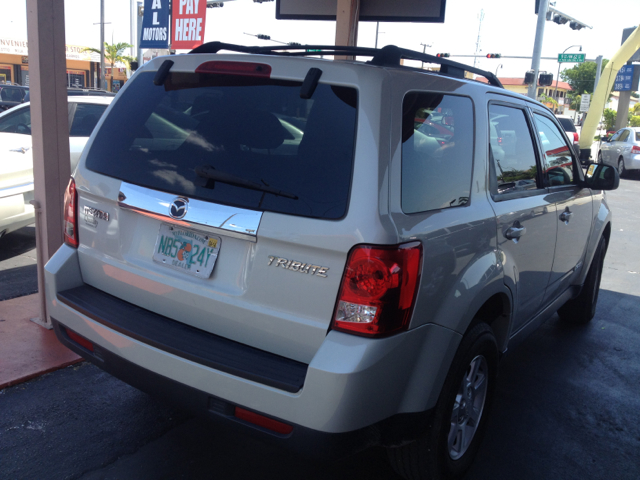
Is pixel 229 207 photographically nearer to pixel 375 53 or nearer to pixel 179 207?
pixel 179 207

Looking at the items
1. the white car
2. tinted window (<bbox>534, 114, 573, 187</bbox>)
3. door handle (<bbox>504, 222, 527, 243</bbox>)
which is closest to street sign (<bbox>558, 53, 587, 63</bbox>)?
the white car

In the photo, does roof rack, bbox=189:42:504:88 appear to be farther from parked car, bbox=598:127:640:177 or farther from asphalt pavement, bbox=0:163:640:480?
parked car, bbox=598:127:640:177

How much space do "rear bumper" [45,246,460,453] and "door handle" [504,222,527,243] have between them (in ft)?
2.41

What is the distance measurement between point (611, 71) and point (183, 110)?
26134mm

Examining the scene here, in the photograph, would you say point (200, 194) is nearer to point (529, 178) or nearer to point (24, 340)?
point (529, 178)

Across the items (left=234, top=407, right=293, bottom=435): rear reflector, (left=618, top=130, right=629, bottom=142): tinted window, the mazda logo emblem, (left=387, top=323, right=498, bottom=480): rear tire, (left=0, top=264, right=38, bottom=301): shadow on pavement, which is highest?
the mazda logo emblem

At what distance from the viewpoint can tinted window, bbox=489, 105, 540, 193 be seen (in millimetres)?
3014

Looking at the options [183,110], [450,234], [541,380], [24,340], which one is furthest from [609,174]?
[24,340]

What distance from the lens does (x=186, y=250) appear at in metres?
2.39

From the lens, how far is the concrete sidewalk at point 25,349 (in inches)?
142

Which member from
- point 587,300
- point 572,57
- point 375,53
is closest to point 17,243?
point 375,53

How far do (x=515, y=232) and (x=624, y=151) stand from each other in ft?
62.0

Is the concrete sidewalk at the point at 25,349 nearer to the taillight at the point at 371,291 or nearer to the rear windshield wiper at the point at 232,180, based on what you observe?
the rear windshield wiper at the point at 232,180

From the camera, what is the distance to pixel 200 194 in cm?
235
